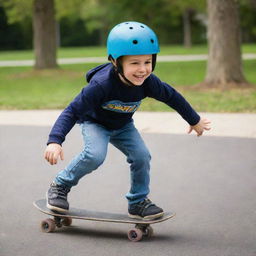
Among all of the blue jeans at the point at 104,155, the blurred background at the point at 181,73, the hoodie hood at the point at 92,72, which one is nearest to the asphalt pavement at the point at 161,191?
the blue jeans at the point at 104,155

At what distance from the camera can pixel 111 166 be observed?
677cm

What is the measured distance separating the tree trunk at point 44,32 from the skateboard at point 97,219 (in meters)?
15.7

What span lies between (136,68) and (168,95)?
429mm

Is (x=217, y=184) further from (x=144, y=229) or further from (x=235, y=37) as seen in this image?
(x=235, y=37)

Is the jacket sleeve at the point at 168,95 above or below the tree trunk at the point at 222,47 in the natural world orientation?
above

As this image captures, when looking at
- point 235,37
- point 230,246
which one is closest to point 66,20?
point 235,37

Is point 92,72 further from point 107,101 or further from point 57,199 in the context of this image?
point 57,199

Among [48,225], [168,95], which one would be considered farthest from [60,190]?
[168,95]

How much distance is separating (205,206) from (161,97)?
1239 mm

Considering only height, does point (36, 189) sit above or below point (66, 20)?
above

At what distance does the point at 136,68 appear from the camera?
4.02m

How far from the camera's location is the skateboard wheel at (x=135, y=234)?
4191 mm

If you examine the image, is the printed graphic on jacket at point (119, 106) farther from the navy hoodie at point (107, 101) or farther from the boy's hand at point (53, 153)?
the boy's hand at point (53, 153)

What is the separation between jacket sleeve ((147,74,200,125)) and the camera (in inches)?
168
